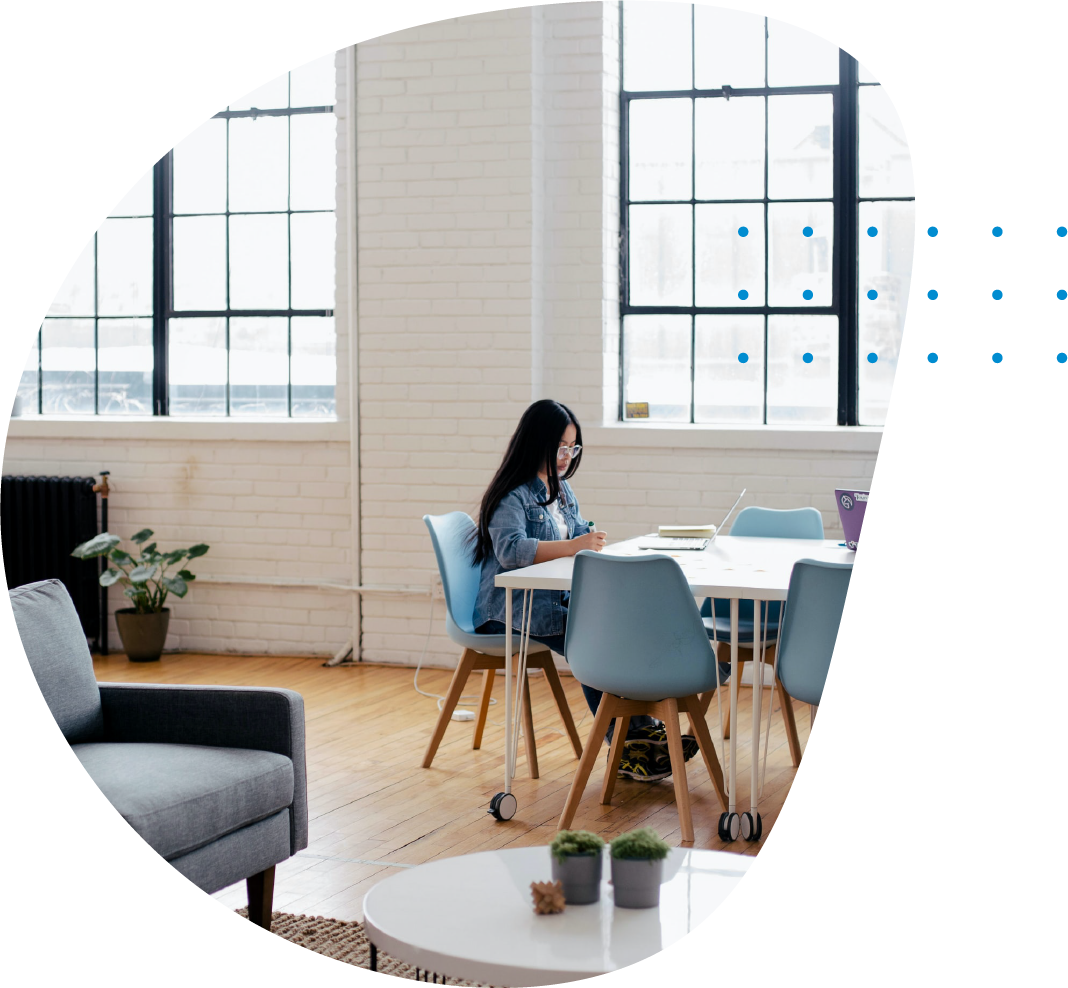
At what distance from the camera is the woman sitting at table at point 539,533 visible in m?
3.88

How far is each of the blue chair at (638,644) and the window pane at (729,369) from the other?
8.37ft

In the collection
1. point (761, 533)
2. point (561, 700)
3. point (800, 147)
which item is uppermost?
point (800, 147)

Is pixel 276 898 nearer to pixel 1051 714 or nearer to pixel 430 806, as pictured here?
pixel 430 806

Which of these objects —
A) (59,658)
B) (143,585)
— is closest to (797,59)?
(143,585)

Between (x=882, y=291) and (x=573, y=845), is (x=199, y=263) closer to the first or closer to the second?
(x=882, y=291)

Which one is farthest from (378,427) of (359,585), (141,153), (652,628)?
(141,153)

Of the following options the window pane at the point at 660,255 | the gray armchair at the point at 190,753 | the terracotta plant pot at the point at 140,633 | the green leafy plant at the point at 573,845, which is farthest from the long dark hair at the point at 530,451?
the terracotta plant pot at the point at 140,633

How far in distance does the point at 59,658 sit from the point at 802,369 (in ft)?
12.5

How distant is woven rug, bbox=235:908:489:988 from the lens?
2.57 m

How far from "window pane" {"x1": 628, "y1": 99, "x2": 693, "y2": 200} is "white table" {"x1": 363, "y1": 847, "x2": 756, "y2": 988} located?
4095mm

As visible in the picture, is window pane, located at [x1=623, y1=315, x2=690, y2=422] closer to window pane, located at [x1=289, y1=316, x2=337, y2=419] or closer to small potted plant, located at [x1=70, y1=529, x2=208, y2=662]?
window pane, located at [x1=289, y1=316, x2=337, y2=419]

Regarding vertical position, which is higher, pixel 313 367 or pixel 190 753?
pixel 313 367

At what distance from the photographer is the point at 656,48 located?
5.81 meters

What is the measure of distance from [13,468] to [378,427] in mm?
1983
